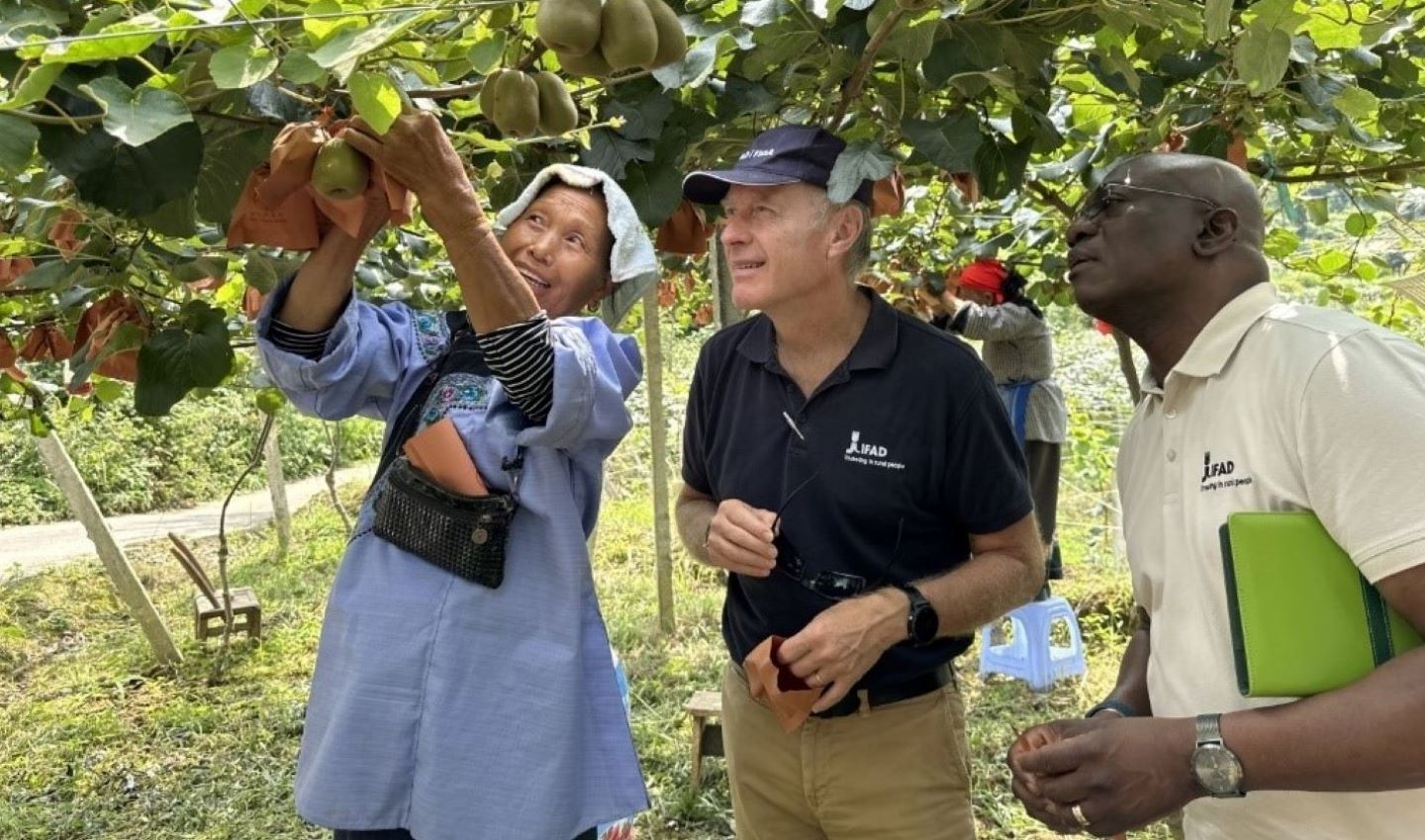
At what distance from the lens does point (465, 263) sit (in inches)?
49.1

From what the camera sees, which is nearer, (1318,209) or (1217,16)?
(1217,16)

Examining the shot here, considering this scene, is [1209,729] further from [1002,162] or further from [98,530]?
[98,530]

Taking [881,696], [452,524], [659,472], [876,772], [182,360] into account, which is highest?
[182,360]

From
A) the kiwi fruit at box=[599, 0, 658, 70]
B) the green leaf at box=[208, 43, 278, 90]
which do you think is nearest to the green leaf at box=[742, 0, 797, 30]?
the kiwi fruit at box=[599, 0, 658, 70]

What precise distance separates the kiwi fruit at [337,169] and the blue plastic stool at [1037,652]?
385 centimetres

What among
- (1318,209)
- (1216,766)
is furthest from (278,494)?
(1216,766)

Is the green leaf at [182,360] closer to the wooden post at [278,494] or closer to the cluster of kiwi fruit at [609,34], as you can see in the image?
the cluster of kiwi fruit at [609,34]

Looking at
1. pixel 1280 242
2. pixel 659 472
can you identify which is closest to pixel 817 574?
pixel 1280 242

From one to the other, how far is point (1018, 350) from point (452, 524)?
11.3 ft

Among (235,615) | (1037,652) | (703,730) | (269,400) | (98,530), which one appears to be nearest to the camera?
(269,400)

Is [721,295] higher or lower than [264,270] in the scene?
lower

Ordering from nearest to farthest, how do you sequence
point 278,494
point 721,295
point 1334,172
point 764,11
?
point 764,11 < point 1334,172 < point 721,295 < point 278,494

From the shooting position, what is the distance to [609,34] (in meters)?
1.09

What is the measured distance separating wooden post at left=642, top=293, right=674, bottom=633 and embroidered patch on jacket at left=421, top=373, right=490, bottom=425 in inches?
123
